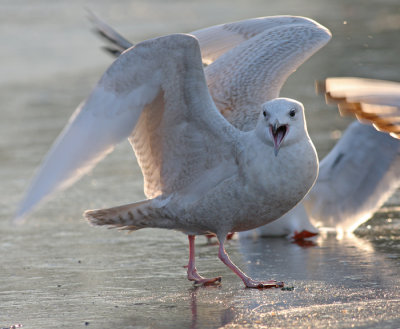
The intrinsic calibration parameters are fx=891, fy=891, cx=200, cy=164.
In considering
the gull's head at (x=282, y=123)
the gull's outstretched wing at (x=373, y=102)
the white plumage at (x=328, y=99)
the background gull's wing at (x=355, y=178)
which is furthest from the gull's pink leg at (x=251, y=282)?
the background gull's wing at (x=355, y=178)

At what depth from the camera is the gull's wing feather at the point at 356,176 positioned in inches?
283

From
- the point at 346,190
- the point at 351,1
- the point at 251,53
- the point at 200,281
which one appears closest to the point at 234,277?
the point at 200,281

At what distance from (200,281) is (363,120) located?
4.42 feet

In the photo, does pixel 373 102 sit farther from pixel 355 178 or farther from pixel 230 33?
pixel 355 178

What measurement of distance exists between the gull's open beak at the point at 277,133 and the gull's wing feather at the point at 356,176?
2.19 metres

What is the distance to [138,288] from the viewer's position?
5141 millimetres

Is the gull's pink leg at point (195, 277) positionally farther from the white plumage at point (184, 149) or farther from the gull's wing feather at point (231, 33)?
the gull's wing feather at point (231, 33)

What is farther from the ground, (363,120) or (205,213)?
(363,120)

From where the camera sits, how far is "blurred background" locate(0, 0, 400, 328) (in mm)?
4605

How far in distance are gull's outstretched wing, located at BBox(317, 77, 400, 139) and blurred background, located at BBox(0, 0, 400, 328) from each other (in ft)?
2.93

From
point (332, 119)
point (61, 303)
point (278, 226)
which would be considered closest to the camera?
point (61, 303)

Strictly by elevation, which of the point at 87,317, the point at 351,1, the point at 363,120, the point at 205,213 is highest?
the point at 351,1

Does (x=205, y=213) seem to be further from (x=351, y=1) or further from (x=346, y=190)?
(x=351, y=1)

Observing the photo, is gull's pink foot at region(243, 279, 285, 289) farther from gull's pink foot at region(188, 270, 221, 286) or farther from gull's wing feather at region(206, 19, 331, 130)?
gull's wing feather at region(206, 19, 331, 130)
